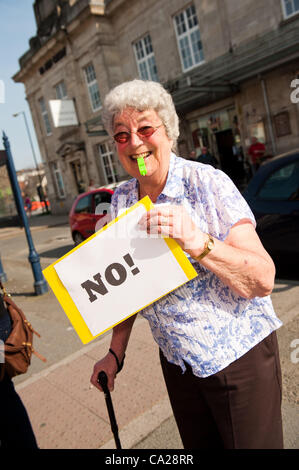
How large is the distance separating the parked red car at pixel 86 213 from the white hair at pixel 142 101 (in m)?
7.74

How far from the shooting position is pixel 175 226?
108 centimetres

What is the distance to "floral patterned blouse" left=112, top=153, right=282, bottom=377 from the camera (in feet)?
4.15

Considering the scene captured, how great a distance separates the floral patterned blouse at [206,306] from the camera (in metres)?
1.27

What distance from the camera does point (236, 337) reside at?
1341mm

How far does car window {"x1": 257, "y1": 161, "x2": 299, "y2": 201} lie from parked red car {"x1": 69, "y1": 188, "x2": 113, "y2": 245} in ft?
17.2

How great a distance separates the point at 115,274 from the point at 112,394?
208 cm

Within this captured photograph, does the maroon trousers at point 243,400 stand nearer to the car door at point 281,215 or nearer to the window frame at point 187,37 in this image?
the car door at point 281,215

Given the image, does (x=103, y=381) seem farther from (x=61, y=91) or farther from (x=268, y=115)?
(x=61, y=91)

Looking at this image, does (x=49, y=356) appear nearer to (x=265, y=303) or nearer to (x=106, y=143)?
(x=265, y=303)

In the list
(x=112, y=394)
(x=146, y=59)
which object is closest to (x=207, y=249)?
(x=112, y=394)

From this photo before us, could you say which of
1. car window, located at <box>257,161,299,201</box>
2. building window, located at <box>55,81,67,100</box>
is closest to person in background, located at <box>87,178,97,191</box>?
building window, located at <box>55,81,67,100</box>

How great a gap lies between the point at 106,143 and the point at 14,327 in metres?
19.8

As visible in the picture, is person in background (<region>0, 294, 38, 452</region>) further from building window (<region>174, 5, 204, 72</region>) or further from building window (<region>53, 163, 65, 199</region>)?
building window (<region>53, 163, 65, 199</region>)

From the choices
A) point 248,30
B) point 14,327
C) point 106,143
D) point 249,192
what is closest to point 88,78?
point 106,143
